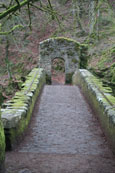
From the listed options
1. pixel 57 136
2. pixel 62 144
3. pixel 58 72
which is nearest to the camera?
pixel 62 144

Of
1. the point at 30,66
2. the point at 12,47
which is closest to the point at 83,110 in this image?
the point at 30,66

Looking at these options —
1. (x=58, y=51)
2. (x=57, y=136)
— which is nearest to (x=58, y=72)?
(x=58, y=51)

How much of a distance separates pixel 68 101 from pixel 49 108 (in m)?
1.31

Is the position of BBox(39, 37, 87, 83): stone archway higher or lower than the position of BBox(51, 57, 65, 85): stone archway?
higher

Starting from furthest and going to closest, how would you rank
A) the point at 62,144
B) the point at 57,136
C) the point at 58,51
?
the point at 58,51, the point at 57,136, the point at 62,144

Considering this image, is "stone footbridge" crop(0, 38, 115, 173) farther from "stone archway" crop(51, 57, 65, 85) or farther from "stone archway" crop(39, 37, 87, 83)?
"stone archway" crop(51, 57, 65, 85)

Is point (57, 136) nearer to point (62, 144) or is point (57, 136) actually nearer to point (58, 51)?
point (62, 144)

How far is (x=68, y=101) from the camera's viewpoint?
29.8ft

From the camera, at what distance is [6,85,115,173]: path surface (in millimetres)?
3699

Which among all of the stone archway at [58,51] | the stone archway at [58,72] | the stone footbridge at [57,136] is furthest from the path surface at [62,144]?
the stone archway at [58,72]

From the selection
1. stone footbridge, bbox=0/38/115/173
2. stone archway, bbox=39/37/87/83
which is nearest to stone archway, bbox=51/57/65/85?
stone archway, bbox=39/37/87/83

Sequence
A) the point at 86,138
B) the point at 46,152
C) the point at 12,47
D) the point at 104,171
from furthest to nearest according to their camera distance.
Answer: the point at 12,47, the point at 86,138, the point at 46,152, the point at 104,171

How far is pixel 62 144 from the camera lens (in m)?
5.14

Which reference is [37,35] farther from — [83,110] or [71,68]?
[83,110]
